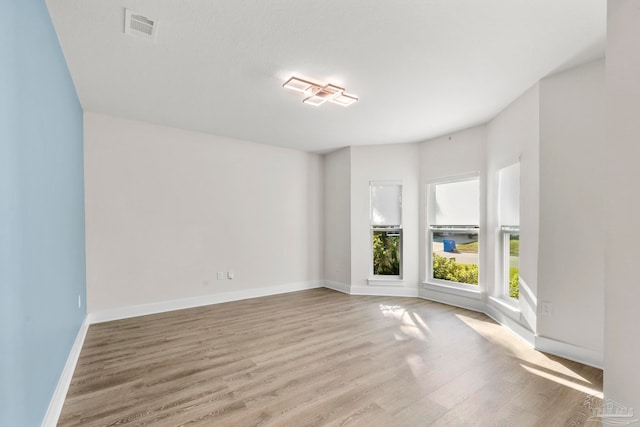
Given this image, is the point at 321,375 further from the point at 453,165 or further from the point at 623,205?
the point at 453,165

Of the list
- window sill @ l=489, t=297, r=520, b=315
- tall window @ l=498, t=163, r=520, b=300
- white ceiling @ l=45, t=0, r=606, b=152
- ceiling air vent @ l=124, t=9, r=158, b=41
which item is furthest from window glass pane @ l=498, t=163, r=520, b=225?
ceiling air vent @ l=124, t=9, r=158, b=41

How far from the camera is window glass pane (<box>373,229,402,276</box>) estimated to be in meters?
5.34

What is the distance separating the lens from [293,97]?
3.32m

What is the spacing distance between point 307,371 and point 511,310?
8.42ft

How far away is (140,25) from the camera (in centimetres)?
213

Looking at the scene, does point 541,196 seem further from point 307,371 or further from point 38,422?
point 38,422

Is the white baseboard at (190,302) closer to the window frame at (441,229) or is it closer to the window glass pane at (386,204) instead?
the window glass pane at (386,204)

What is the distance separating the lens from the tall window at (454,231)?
448cm

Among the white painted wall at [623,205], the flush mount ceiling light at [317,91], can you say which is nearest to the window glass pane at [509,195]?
the flush mount ceiling light at [317,91]

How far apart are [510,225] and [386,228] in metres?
2.07

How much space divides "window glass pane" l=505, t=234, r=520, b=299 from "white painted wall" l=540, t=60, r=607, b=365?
658mm

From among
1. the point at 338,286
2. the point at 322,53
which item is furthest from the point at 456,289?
the point at 322,53

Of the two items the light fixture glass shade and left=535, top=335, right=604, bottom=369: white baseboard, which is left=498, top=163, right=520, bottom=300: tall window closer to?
left=535, top=335, right=604, bottom=369: white baseboard

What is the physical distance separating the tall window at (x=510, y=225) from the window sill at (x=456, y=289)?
46 cm
